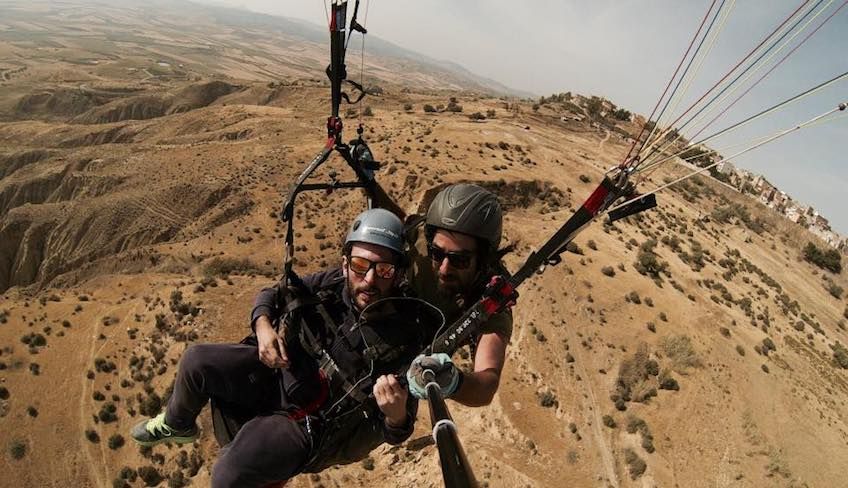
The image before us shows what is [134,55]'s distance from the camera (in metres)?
194

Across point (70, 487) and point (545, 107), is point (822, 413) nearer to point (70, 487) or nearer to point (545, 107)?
point (70, 487)

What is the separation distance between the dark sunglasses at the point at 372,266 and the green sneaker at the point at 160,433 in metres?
2.81

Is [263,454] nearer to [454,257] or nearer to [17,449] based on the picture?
[454,257]

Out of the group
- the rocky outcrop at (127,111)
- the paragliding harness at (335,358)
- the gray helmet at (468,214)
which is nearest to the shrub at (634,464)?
the gray helmet at (468,214)

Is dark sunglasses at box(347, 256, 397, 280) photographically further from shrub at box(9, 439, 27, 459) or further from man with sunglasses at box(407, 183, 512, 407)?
shrub at box(9, 439, 27, 459)

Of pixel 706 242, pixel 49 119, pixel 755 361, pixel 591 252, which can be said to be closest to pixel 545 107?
pixel 706 242

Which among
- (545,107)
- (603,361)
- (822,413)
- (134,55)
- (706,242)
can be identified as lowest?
(134,55)

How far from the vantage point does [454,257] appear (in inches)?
198

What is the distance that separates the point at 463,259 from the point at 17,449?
71.5 ft

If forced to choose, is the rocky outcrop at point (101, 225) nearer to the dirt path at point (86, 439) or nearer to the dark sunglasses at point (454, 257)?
the dirt path at point (86, 439)

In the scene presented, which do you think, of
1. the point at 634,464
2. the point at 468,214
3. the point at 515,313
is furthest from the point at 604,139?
the point at 468,214

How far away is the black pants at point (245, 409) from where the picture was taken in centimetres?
420

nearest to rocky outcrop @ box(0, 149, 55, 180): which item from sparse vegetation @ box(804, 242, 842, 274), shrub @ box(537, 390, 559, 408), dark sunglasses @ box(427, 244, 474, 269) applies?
shrub @ box(537, 390, 559, 408)

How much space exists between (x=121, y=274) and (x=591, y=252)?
30.3 meters
